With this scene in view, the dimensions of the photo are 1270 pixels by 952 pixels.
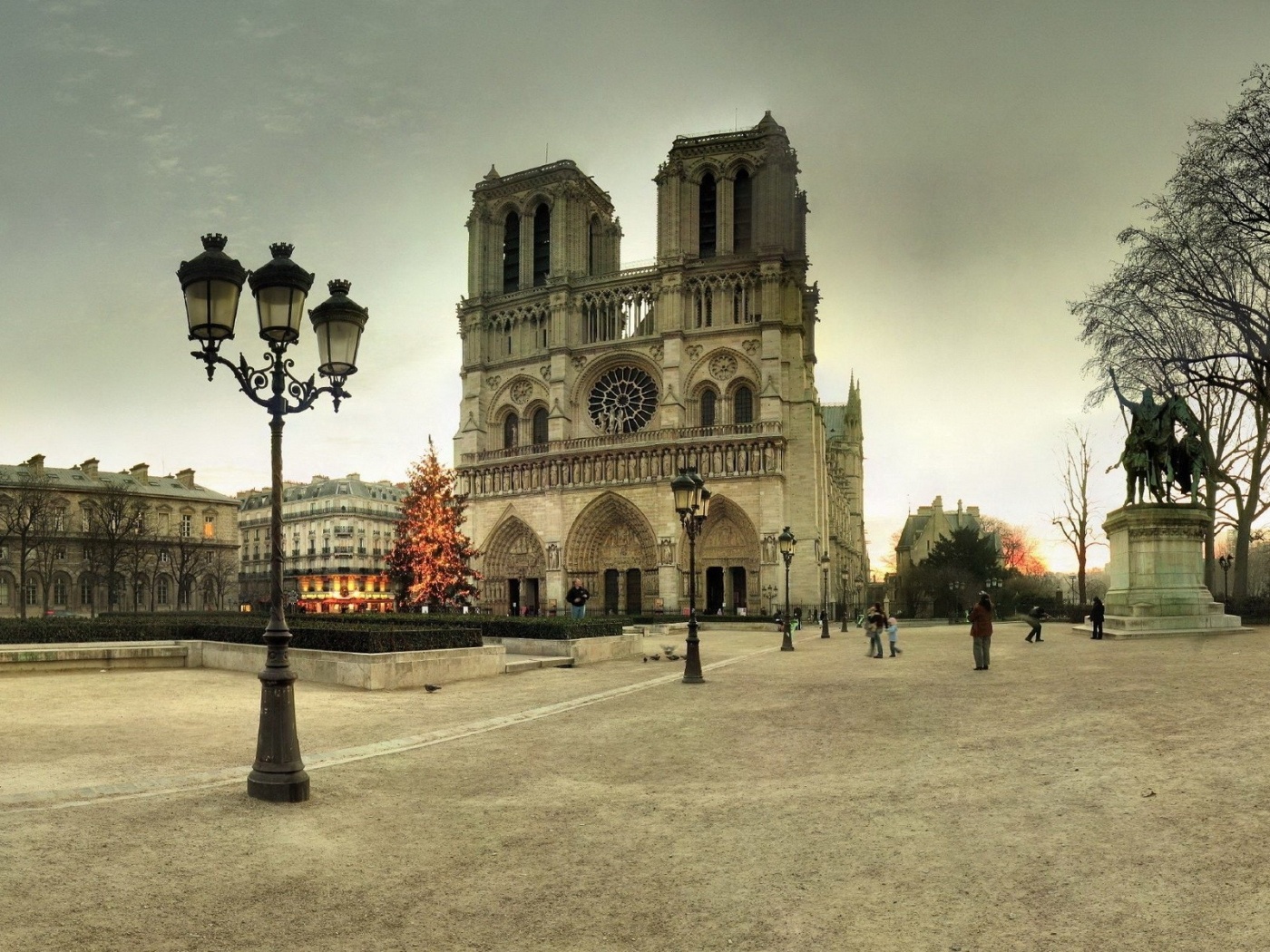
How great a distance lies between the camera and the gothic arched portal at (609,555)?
5728 cm

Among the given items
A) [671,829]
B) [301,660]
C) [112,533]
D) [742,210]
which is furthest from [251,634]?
[742,210]

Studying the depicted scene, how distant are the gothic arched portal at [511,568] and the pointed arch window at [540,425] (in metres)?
5.81

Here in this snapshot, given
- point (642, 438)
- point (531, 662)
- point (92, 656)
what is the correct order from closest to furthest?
point (92, 656), point (531, 662), point (642, 438)

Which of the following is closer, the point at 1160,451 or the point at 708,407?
the point at 1160,451

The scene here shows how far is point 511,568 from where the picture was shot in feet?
200

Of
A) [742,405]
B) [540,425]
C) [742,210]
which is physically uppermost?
[742,210]

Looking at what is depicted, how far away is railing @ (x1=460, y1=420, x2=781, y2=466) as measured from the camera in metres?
53.4

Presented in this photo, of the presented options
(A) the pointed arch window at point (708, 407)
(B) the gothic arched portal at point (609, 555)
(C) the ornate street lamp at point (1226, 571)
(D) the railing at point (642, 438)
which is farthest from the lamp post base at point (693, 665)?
(A) the pointed arch window at point (708, 407)

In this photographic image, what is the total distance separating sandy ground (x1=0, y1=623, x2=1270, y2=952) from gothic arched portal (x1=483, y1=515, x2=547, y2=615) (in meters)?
48.3

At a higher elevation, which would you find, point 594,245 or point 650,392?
point 594,245

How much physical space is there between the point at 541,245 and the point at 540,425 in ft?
43.4

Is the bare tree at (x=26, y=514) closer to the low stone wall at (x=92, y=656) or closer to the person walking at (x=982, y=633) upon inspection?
the low stone wall at (x=92, y=656)

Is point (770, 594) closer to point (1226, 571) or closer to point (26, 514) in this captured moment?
point (1226, 571)

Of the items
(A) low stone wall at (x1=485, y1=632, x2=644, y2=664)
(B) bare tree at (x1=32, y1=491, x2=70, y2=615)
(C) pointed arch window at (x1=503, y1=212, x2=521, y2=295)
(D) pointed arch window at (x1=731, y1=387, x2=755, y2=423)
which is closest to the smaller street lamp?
(D) pointed arch window at (x1=731, y1=387, x2=755, y2=423)
